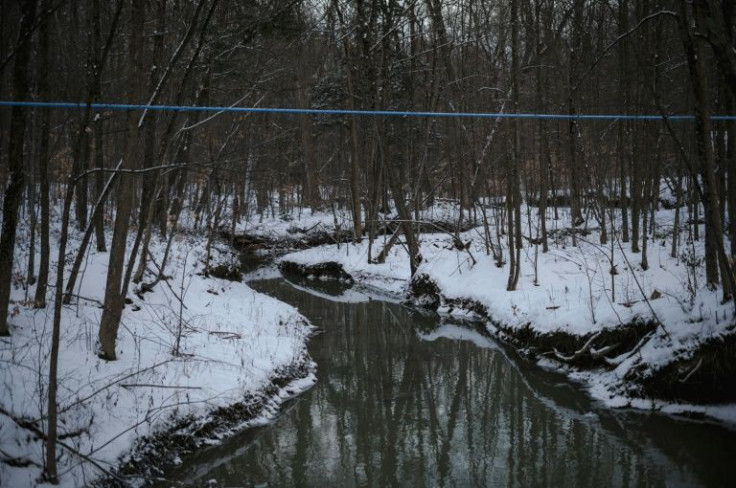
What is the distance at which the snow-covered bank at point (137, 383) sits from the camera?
450 centimetres

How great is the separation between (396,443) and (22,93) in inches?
211

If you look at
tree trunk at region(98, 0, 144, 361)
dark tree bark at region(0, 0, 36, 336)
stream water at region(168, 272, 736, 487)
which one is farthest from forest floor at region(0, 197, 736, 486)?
dark tree bark at region(0, 0, 36, 336)

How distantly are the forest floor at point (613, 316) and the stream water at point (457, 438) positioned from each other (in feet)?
1.29

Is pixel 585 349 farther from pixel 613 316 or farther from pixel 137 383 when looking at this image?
pixel 137 383

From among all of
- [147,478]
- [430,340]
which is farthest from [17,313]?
[430,340]

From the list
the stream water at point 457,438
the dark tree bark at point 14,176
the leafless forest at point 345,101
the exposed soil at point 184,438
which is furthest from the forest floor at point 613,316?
the dark tree bark at point 14,176

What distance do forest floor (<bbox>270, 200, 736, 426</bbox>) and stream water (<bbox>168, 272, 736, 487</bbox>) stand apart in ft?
1.29

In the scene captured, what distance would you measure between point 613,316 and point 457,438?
336 cm

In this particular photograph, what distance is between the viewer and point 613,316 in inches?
311

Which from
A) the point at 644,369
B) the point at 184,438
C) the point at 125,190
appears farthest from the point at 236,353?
the point at 644,369

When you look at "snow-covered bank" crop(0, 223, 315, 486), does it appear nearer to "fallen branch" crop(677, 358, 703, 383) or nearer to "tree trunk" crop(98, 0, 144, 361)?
"tree trunk" crop(98, 0, 144, 361)

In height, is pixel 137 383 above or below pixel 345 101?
below

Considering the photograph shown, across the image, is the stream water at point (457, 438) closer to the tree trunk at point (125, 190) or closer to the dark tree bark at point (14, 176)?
the tree trunk at point (125, 190)

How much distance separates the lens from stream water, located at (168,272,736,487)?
17.1 feet
